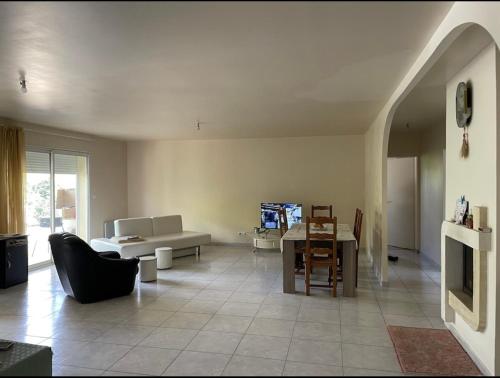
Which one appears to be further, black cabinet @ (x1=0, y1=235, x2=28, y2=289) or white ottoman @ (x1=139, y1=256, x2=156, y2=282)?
white ottoman @ (x1=139, y1=256, x2=156, y2=282)

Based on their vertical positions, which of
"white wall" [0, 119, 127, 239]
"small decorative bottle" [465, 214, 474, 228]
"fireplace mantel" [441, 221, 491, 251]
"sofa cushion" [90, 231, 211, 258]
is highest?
"white wall" [0, 119, 127, 239]

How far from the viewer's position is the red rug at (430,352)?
2803 millimetres

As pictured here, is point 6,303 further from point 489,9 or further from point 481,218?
point 489,9

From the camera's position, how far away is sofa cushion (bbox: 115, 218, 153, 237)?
722 centimetres

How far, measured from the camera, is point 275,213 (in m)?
7.97

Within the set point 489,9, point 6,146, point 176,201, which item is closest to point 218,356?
point 489,9

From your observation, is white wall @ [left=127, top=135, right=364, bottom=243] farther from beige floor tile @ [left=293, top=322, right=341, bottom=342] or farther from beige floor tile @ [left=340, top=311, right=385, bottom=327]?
beige floor tile @ [left=293, top=322, right=341, bottom=342]

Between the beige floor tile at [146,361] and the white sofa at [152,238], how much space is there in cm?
350

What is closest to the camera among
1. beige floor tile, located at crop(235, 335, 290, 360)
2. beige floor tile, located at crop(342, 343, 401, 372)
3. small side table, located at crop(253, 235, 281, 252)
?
beige floor tile, located at crop(342, 343, 401, 372)

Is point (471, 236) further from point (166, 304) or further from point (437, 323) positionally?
point (166, 304)

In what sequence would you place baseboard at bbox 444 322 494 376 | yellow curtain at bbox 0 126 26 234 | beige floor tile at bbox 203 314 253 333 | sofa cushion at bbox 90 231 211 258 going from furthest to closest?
sofa cushion at bbox 90 231 211 258 → yellow curtain at bbox 0 126 26 234 → beige floor tile at bbox 203 314 253 333 → baseboard at bbox 444 322 494 376

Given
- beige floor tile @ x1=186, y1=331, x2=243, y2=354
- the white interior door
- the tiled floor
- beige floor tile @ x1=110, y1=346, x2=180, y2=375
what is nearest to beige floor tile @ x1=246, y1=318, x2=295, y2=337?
the tiled floor

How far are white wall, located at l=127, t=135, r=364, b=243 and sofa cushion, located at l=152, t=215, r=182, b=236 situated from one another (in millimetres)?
899

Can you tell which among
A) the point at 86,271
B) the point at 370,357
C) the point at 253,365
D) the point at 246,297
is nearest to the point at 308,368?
the point at 253,365
